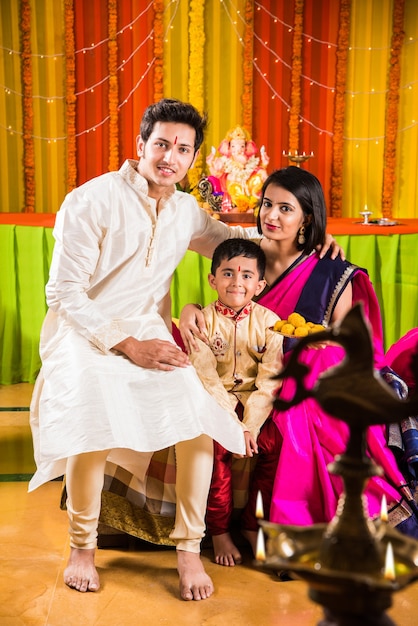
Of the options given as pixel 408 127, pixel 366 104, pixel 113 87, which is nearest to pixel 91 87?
pixel 113 87

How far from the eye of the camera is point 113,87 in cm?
699

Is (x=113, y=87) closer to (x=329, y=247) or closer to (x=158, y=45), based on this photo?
(x=158, y=45)

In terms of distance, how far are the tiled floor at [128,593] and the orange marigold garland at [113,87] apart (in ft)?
15.8

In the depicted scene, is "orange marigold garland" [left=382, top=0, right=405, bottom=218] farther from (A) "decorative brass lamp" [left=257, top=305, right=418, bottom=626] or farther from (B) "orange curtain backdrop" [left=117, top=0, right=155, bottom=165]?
(A) "decorative brass lamp" [left=257, top=305, right=418, bottom=626]

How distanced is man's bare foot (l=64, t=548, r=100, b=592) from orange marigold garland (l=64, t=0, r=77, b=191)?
5143mm

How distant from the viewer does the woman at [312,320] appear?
7.78 ft

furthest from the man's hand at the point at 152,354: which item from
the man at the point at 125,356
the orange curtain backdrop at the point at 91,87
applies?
the orange curtain backdrop at the point at 91,87

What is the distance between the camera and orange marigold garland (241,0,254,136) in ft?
23.0

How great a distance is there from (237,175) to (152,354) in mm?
2767

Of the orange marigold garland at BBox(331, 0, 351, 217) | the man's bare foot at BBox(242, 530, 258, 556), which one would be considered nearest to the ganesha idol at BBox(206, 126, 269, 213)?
Answer: the orange marigold garland at BBox(331, 0, 351, 217)

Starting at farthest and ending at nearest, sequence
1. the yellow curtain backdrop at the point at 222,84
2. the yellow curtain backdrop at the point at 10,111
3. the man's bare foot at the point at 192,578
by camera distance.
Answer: the yellow curtain backdrop at the point at 222,84 < the yellow curtain backdrop at the point at 10,111 < the man's bare foot at the point at 192,578

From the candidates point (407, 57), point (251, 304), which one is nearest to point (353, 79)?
point (407, 57)

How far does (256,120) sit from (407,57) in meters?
1.43

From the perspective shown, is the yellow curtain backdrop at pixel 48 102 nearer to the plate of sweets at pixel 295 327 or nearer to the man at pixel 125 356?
the man at pixel 125 356
